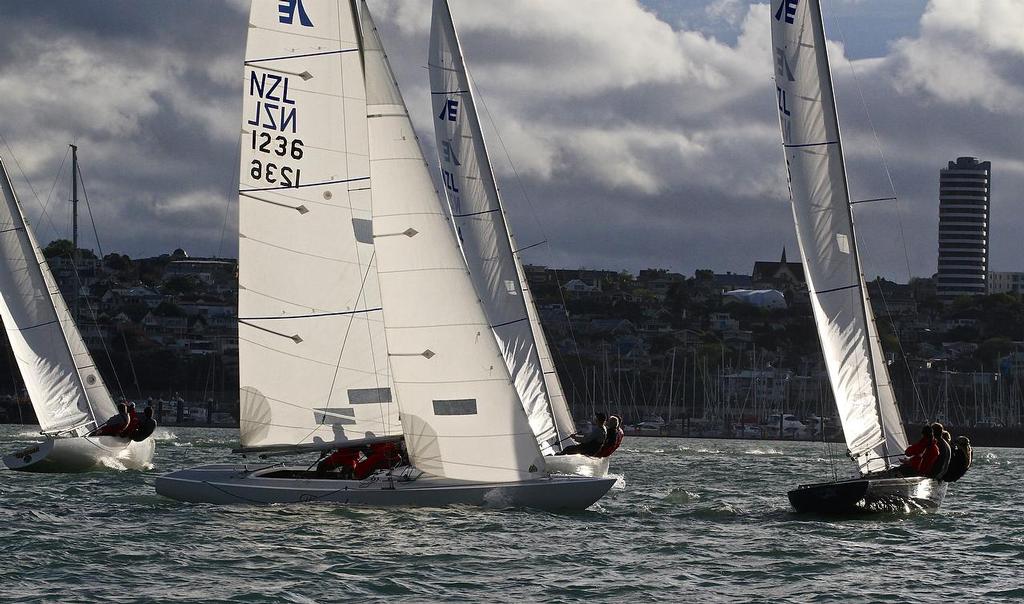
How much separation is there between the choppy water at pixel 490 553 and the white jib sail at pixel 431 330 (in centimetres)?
73

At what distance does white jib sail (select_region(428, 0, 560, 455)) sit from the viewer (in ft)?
99.3

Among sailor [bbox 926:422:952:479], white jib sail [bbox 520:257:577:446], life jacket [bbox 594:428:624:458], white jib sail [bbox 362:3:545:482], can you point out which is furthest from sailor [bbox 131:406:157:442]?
sailor [bbox 926:422:952:479]

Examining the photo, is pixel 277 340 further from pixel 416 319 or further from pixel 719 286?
pixel 719 286

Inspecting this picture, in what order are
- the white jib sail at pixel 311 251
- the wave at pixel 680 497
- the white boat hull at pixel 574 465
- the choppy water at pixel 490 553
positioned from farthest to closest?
the white boat hull at pixel 574 465, the wave at pixel 680 497, the white jib sail at pixel 311 251, the choppy water at pixel 490 553

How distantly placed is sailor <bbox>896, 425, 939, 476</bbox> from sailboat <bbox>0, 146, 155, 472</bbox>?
54.8 ft

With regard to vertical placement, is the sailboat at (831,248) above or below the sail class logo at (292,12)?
below

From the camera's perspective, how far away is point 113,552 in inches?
662

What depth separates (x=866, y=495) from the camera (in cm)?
2038

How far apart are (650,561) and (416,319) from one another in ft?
14.9

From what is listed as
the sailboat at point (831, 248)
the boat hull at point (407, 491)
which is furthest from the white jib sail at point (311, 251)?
the sailboat at point (831, 248)

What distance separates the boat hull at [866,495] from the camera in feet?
66.6

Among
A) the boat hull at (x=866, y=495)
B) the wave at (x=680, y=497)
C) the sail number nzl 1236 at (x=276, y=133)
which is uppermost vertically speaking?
the sail number nzl 1236 at (x=276, y=133)

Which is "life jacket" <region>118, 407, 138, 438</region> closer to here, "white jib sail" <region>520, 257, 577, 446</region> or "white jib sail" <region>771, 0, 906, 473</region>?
"white jib sail" <region>520, 257, 577, 446</region>

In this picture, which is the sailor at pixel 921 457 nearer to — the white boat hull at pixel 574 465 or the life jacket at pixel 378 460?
the life jacket at pixel 378 460
